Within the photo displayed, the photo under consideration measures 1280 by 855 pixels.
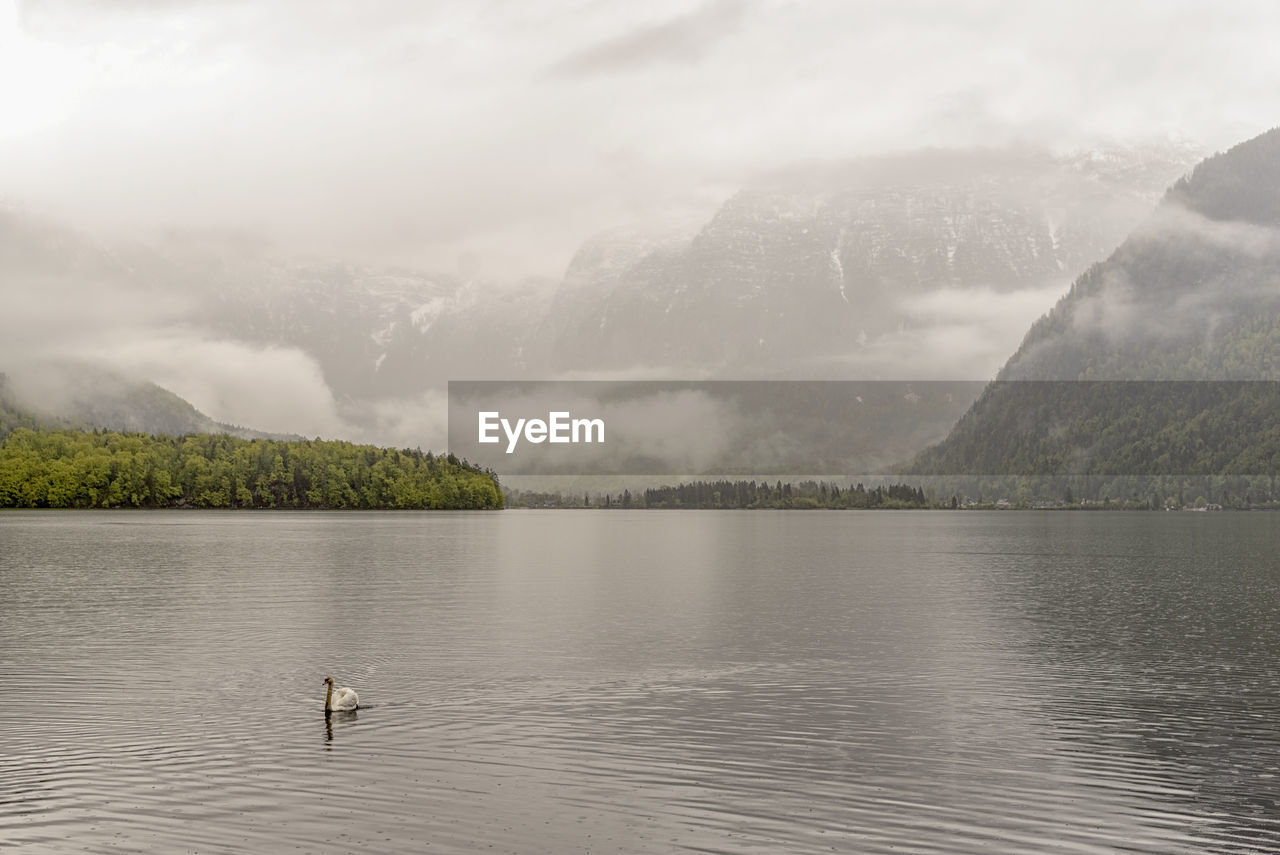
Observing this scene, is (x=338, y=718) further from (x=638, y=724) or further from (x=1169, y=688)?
(x=1169, y=688)

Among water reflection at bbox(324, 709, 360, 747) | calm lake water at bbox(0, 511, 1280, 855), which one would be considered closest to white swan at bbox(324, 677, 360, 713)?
water reflection at bbox(324, 709, 360, 747)

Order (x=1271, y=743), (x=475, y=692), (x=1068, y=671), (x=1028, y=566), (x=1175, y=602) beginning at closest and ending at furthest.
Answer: (x=1271, y=743)
(x=475, y=692)
(x=1068, y=671)
(x=1175, y=602)
(x=1028, y=566)

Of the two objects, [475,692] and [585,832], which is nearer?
[585,832]

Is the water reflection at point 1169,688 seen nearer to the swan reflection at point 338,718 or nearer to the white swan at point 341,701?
the swan reflection at point 338,718

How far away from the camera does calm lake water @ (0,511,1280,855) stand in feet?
113

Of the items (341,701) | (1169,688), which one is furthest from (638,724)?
(1169,688)

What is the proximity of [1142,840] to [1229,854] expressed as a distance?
2213 millimetres

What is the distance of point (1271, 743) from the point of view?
149 ft

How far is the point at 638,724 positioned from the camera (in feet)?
161

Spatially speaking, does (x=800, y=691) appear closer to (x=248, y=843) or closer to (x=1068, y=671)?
(x=1068, y=671)

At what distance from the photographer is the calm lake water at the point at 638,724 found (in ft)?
113

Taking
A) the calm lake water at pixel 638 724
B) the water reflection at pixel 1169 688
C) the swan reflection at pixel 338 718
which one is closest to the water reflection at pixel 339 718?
the swan reflection at pixel 338 718

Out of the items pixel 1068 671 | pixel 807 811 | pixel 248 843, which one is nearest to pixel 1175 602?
pixel 1068 671

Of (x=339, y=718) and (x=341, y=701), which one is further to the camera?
(x=341, y=701)
